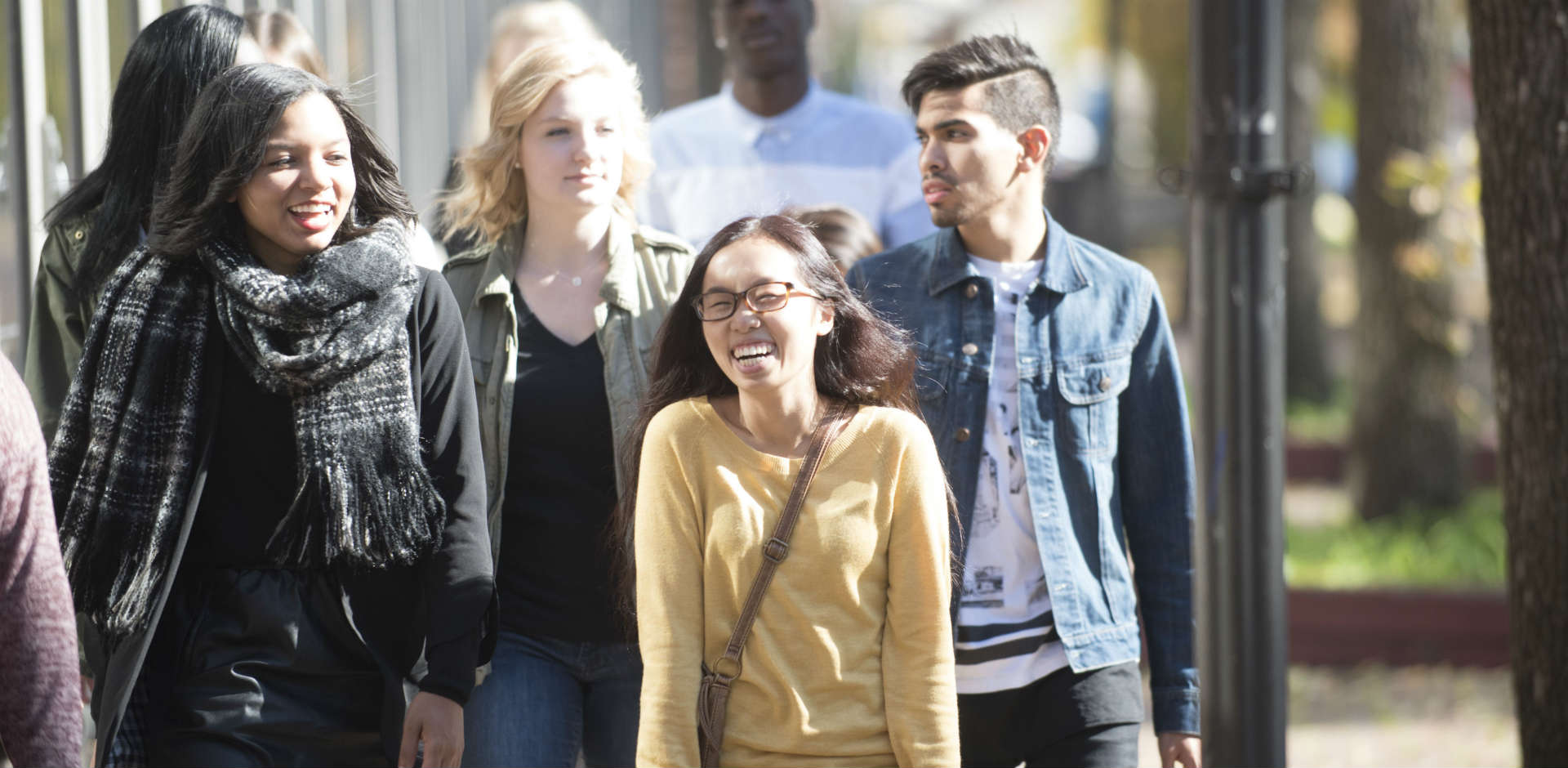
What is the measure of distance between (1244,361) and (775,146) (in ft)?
5.01

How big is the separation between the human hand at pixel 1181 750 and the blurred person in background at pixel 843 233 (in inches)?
53.3

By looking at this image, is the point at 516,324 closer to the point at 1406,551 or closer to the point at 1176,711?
the point at 1176,711

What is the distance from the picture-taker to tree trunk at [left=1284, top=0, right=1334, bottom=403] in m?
15.7

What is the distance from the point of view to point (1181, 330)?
25.6 metres

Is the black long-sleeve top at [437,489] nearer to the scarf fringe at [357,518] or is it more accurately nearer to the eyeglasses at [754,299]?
the scarf fringe at [357,518]

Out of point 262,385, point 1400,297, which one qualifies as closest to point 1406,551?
point 1400,297

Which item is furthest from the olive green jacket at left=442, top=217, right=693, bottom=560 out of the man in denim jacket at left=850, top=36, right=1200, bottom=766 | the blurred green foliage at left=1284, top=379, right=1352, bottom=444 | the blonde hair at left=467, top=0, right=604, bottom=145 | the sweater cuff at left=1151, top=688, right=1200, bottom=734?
the blurred green foliage at left=1284, top=379, right=1352, bottom=444

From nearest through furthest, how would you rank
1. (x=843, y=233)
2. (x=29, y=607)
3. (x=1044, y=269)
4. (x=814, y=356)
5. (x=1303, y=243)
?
(x=29, y=607) < (x=814, y=356) < (x=1044, y=269) < (x=843, y=233) < (x=1303, y=243)

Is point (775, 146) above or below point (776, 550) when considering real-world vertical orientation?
above

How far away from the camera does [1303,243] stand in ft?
54.1

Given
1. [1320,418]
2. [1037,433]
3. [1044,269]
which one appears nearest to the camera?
[1037,433]

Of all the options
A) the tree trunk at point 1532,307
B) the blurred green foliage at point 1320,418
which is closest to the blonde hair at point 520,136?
the tree trunk at point 1532,307

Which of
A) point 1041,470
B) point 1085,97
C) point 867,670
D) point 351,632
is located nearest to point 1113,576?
point 1041,470

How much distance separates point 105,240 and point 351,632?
0.95 meters
